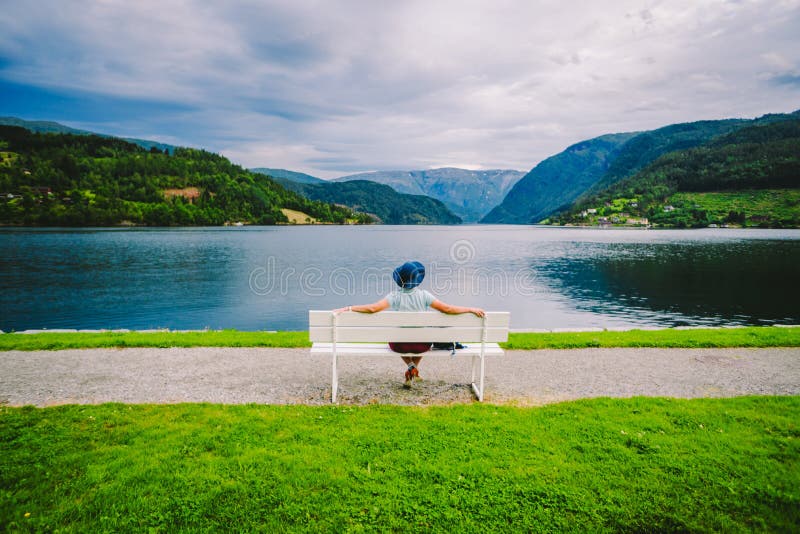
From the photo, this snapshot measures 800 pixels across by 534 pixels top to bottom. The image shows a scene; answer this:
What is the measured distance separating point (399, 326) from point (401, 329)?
2.5 inches

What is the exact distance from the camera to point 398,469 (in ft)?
16.3

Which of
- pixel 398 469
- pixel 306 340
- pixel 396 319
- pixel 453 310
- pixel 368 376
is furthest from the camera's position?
pixel 306 340

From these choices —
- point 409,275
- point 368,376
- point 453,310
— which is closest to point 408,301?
point 409,275

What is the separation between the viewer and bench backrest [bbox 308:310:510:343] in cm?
723

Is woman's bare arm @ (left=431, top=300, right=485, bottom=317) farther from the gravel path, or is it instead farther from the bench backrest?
the gravel path

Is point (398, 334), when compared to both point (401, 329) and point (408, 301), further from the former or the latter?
point (408, 301)

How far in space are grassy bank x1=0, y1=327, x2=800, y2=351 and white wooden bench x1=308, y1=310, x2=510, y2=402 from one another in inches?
167

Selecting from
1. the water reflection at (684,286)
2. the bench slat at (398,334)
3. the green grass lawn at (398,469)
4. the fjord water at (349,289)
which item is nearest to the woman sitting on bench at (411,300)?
the bench slat at (398,334)

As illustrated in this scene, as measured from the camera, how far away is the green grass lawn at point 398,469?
4.20 meters

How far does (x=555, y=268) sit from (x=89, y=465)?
52.8 metres

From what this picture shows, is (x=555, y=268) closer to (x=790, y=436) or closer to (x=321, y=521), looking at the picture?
(x=790, y=436)

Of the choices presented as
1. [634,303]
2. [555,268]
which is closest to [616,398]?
[634,303]

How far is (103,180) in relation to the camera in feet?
643

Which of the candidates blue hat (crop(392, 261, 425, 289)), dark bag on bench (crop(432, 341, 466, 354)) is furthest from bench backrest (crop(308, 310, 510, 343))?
blue hat (crop(392, 261, 425, 289))
